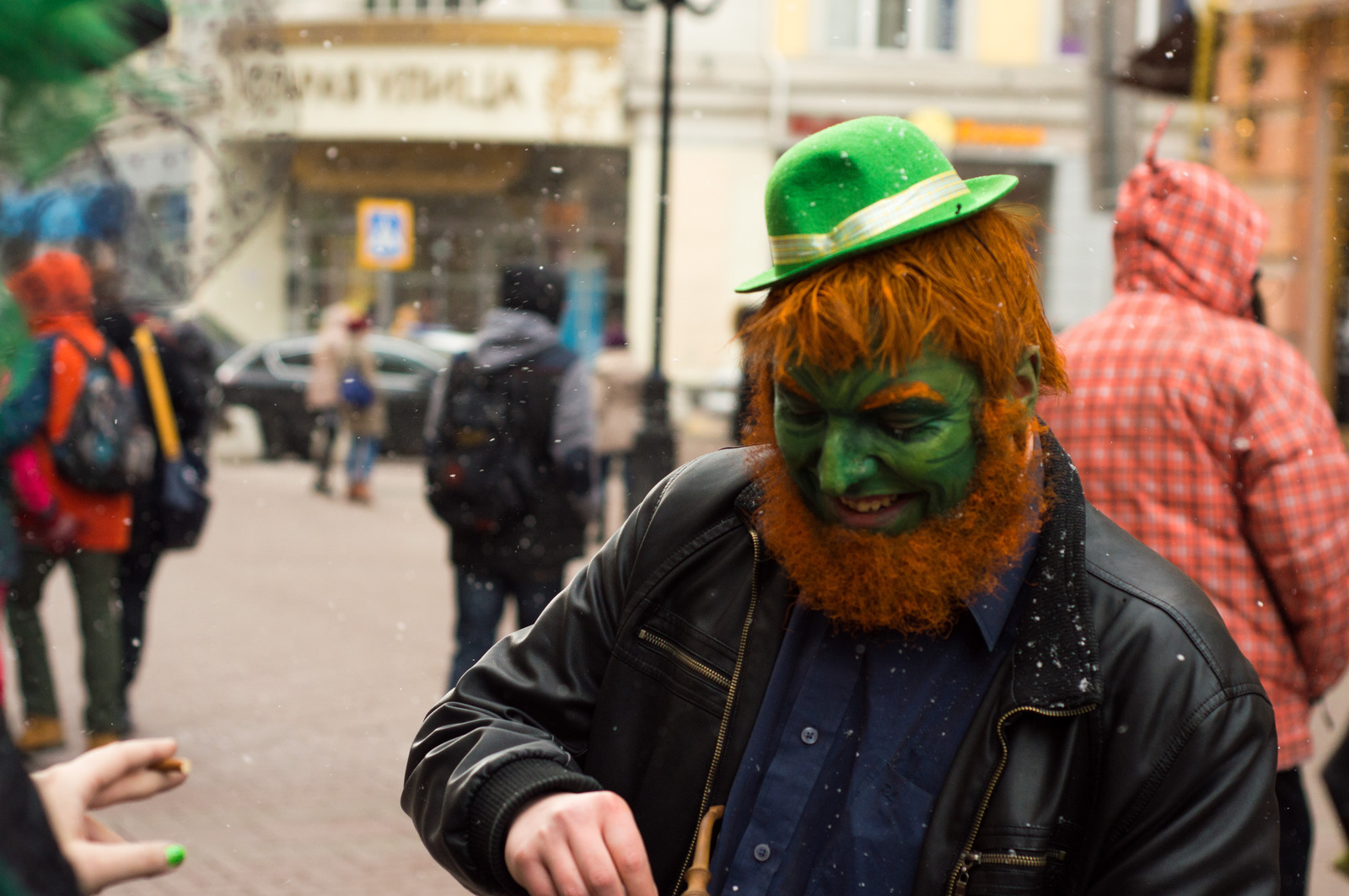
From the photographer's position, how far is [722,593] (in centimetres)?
165

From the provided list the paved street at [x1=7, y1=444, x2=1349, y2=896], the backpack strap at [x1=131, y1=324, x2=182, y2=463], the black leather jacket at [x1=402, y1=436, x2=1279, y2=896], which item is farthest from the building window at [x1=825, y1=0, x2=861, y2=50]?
the black leather jacket at [x1=402, y1=436, x2=1279, y2=896]

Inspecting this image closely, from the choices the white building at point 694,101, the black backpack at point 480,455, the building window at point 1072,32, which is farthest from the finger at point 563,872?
the building window at point 1072,32

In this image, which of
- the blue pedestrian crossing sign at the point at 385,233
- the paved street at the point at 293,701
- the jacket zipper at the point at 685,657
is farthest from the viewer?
the blue pedestrian crossing sign at the point at 385,233

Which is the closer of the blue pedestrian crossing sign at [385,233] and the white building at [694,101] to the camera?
the blue pedestrian crossing sign at [385,233]

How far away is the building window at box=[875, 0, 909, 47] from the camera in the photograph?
835 inches

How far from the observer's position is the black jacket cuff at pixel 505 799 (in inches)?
58.3

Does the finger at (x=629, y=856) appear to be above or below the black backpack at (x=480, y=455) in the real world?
above

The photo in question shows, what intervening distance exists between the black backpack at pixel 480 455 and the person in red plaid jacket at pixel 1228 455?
2.43 metres

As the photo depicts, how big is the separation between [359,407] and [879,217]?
41.7 ft

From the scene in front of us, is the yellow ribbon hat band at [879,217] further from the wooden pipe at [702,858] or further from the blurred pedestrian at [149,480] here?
the blurred pedestrian at [149,480]

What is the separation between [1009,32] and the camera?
20969 mm

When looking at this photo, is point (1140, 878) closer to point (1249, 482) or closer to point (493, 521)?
point (1249, 482)

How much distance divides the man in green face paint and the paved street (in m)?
3.04

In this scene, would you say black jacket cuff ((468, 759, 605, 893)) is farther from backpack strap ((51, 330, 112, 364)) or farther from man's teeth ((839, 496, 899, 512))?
backpack strap ((51, 330, 112, 364))
